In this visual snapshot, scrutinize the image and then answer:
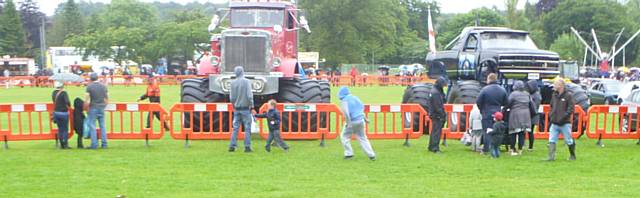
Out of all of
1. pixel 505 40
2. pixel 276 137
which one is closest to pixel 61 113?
pixel 276 137

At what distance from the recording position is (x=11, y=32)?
88688 mm

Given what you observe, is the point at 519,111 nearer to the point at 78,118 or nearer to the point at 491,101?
the point at 491,101

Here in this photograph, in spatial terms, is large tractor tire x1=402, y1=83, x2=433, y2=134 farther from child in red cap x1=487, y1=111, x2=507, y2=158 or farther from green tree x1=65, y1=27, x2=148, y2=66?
green tree x1=65, y1=27, x2=148, y2=66

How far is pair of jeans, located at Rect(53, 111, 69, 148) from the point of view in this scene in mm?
13398

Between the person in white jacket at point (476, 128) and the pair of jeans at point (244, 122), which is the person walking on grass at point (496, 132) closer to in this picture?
the person in white jacket at point (476, 128)

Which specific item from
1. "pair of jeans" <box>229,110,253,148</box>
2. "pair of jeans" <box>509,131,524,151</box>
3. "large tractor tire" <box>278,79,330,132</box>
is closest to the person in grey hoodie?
"pair of jeans" <box>229,110,253,148</box>

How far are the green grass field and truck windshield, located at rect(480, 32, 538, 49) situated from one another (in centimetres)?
366

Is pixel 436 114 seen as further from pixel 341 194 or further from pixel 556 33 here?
pixel 556 33

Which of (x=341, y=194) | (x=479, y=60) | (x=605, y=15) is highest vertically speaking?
(x=605, y=15)

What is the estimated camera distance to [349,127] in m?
12.1

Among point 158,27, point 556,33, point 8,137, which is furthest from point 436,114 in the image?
point 556,33

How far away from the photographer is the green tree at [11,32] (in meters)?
87.8

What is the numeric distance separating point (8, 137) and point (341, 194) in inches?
305

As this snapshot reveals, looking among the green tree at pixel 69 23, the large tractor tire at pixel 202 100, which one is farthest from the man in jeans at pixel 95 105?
the green tree at pixel 69 23
